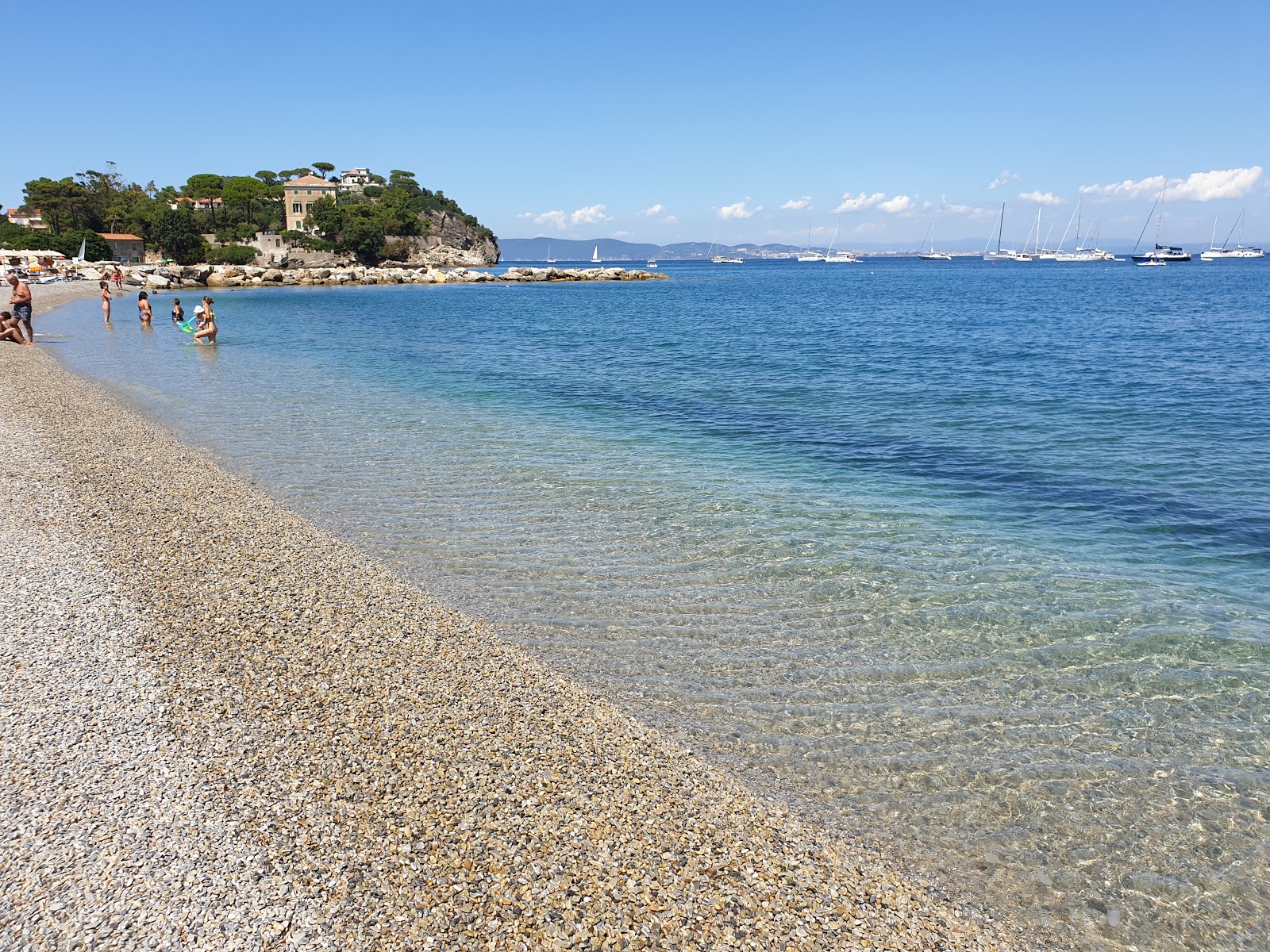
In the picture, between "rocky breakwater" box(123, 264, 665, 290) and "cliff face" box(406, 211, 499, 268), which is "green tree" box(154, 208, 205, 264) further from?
"cliff face" box(406, 211, 499, 268)

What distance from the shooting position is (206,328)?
3397 cm

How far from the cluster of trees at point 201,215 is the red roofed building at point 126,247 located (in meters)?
2.45

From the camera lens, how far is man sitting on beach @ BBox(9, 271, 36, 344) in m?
28.4

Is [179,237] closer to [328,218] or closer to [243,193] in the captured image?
[328,218]

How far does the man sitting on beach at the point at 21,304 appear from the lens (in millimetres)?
28397

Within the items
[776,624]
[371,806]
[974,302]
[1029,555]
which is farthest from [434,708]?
[974,302]

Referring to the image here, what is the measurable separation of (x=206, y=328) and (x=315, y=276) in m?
79.2

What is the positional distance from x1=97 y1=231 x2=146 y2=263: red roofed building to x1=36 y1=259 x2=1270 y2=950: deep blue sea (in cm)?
9913

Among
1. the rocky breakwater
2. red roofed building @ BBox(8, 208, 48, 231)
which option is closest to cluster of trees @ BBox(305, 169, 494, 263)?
the rocky breakwater

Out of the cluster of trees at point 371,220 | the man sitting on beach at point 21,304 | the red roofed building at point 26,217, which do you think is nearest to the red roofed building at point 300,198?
the cluster of trees at point 371,220

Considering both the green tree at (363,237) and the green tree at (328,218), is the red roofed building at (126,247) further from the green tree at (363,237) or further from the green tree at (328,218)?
the green tree at (363,237)

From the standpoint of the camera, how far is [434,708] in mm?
5918

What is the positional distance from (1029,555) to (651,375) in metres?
18.6

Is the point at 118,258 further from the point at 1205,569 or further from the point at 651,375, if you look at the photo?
the point at 1205,569
